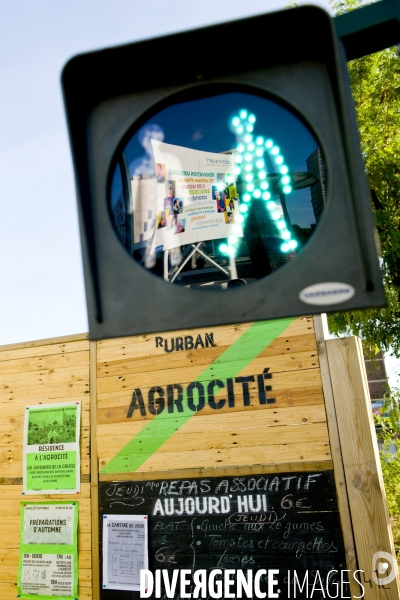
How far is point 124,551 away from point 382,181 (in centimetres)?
464

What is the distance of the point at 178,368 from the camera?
3615 millimetres

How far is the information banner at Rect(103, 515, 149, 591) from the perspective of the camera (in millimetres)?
3361

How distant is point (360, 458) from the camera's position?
307 cm

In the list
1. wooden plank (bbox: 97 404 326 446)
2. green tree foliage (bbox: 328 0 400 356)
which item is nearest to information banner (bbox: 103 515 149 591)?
wooden plank (bbox: 97 404 326 446)

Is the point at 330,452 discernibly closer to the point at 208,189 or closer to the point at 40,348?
the point at 40,348

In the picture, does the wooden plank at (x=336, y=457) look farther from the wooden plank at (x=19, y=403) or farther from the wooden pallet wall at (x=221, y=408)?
the wooden plank at (x=19, y=403)

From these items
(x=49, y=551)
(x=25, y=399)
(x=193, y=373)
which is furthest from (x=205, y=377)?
(x=49, y=551)

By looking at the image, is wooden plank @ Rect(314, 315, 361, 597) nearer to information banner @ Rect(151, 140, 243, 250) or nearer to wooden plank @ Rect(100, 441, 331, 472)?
wooden plank @ Rect(100, 441, 331, 472)

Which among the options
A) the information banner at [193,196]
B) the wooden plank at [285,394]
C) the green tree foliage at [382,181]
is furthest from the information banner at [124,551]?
the green tree foliage at [382,181]

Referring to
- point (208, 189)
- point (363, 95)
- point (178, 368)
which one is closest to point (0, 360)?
point (178, 368)

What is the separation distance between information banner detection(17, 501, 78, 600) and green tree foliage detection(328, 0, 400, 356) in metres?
3.53

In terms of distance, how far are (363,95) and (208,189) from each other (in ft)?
20.4

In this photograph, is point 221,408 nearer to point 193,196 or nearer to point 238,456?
point 238,456

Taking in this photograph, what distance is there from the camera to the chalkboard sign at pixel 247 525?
300cm
